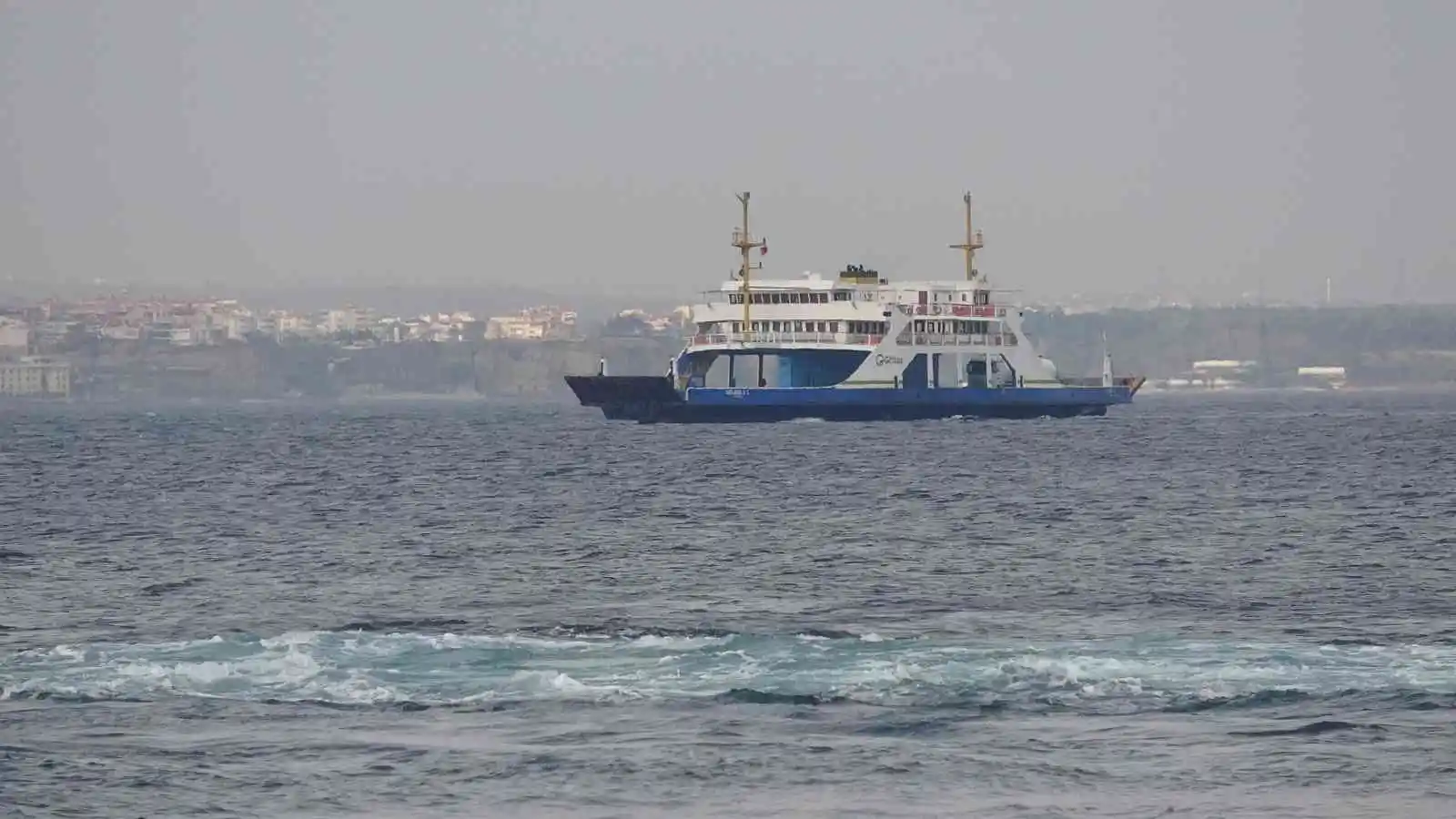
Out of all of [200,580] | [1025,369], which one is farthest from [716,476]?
[1025,369]

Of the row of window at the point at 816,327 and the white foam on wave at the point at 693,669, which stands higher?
the row of window at the point at 816,327

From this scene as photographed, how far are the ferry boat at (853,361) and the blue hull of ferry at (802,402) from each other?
0.08 meters

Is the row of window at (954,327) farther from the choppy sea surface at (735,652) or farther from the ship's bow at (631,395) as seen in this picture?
A: the choppy sea surface at (735,652)

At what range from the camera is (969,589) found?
1491 inches

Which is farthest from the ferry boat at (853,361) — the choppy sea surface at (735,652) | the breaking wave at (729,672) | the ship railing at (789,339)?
the breaking wave at (729,672)

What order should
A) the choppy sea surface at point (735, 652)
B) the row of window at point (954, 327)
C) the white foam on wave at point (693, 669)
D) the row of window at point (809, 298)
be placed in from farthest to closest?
the row of window at point (954, 327) < the row of window at point (809, 298) < the white foam on wave at point (693, 669) < the choppy sea surface at point (735, 652)

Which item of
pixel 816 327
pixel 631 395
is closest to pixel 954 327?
pixel 816 327

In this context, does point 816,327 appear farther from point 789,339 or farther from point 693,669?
point 693,669

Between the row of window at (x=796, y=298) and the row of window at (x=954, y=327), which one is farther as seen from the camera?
the row of window at (x=954, y=327)

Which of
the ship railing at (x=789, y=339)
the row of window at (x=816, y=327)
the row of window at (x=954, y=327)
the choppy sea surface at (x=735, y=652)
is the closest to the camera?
the choppy sea surface at (x=735, y=652)

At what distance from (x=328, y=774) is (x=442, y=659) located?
6981 mm

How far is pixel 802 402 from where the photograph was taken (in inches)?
4845

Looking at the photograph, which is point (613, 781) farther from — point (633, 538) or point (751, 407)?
point (751, 407)

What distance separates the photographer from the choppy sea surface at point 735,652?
21688mm
